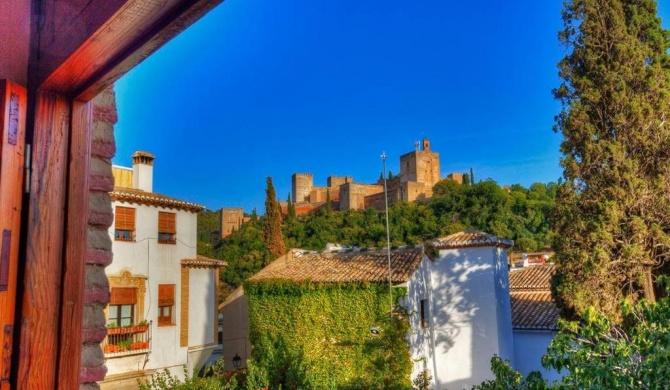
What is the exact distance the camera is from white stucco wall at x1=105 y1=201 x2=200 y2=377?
516 inches

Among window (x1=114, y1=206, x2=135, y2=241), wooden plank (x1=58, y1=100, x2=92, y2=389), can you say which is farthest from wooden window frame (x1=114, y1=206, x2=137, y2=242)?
wooden plank (x1=58, y1=100, x2=92, y2=389)

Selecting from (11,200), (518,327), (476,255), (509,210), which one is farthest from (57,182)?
(509,210)

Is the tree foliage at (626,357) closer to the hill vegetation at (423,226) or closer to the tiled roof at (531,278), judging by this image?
the tiled roof at (531,278)

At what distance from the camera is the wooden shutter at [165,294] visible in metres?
13.8

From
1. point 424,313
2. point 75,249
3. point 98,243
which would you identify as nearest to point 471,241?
point 424,313

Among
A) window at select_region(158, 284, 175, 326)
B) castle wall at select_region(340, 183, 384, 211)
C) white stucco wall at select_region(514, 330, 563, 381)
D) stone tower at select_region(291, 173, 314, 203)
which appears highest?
stone tower at select_region(291, 173, 314, 203)

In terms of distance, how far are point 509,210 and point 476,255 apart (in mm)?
23014

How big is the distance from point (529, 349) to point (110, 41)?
16.1m

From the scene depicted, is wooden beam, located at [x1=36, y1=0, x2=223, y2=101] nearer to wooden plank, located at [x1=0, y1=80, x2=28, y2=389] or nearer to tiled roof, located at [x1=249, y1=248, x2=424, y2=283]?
wooden plank, located at [x1=0, y1=80, x2=28, y2=389]

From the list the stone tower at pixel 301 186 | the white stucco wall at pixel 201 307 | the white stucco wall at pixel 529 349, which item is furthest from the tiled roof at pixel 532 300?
the stone tower at pixel 301 186

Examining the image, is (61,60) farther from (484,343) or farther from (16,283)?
(484,343)

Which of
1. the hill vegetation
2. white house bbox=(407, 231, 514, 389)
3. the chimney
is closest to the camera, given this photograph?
white house bbox=(407, 231, 514, 389)

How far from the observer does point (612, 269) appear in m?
9.84

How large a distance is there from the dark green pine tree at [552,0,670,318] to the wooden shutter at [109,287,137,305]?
420 inches
